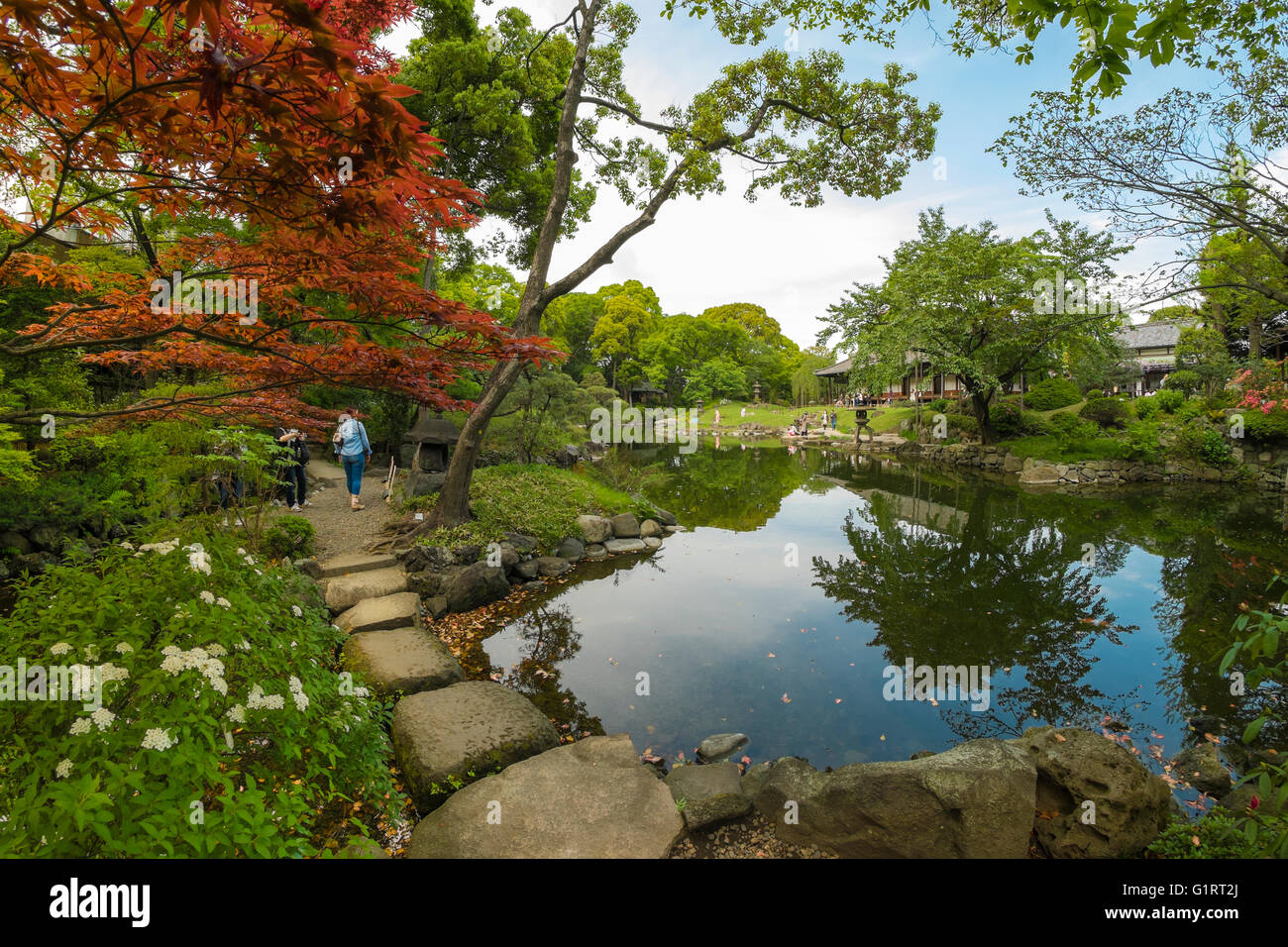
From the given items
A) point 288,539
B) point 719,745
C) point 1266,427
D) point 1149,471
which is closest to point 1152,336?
point 1266,427

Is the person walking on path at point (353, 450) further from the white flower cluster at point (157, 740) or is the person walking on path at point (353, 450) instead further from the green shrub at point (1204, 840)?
the green shrub at point (1204, 840)

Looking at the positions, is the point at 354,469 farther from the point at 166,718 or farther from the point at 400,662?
the point at 166,718

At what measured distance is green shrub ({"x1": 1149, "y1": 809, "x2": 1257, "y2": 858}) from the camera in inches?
107

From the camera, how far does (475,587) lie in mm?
7055

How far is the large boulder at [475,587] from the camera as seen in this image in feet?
22.6

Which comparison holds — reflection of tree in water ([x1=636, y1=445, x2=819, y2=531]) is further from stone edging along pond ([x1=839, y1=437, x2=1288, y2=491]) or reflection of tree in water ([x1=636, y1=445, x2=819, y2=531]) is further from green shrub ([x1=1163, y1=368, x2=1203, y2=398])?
green shrub ([x1=1163, y1=368, x2=1203, y2=398])

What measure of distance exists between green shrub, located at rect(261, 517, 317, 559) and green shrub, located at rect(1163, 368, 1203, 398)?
29.0 m

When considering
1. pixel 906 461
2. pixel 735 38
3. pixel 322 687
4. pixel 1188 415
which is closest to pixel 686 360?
pixel 906 461

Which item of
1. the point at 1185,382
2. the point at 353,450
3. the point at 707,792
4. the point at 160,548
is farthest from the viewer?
the point at 1185,382

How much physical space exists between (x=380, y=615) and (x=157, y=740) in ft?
13.8

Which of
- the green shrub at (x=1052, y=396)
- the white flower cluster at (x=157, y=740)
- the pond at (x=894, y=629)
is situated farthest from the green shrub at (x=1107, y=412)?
the white flower cluster at (x=157, y=740)

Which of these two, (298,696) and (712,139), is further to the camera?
(712,139)

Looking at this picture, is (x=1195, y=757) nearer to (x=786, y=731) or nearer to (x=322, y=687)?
(x=786, y=731)

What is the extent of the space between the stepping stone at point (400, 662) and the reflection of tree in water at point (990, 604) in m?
4.35
